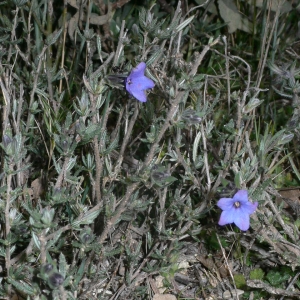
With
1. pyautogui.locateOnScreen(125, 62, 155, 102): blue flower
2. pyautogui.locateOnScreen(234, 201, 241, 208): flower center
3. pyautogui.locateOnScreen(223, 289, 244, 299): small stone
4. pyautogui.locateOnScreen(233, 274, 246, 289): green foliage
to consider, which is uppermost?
pyautogui.locateOnScreen(125, 62, 155, 102): blue flower

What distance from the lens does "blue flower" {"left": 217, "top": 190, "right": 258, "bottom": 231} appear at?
1979 millimetres

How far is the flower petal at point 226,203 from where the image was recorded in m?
1.99

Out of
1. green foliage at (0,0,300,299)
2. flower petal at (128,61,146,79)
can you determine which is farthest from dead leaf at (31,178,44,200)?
flower petal at (128,61,146,79)

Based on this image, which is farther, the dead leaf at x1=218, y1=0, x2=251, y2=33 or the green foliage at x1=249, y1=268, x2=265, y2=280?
the dead leaf at x1=218, y1=0, x2=251, y2=33

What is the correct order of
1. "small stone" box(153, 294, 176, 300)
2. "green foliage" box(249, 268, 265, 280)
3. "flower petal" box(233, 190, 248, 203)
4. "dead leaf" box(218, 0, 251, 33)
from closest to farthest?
"flower petal" box(233, 190, 248, 203), "small stone" box(153, 294, 176, 300), "green foliage" box(249, 268, 265, 280), "dead leaf" box(218, 0, 251, 33)

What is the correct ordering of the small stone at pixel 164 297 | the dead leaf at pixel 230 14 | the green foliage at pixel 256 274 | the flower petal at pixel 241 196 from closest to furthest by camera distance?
1. the flower petal at pixel 241 196
2. the small stone at pixel 164 297
3. the green foliage at pixel 256 274
4. the dead leaf at pixel 230 14

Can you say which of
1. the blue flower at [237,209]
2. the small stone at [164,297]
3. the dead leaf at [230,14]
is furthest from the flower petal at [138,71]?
the dead leaf at [230,14]

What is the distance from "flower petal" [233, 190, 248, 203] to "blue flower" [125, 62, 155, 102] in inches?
16.7

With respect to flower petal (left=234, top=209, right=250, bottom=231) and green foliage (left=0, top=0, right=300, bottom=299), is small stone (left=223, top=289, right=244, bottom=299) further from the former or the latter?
flower petal (left=234, top=209, right=250, bottom=231)

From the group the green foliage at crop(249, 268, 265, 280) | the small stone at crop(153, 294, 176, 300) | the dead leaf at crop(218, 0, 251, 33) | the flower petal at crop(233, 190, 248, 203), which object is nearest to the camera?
the flower petal at crop(233, 190, 248, 203)

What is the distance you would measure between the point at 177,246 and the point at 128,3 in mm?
1518

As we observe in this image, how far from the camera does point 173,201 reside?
2.28 meters

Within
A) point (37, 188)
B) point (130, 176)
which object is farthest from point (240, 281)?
point (37, 188)

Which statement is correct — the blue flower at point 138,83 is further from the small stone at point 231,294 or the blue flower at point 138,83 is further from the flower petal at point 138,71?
the small stone at point 231,294
